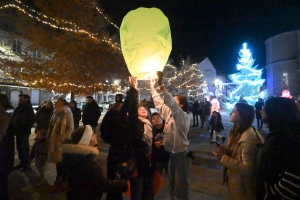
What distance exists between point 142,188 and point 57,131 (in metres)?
2.56

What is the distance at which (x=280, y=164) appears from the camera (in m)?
1.71

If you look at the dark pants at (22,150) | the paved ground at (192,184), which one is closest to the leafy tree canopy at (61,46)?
the dark pants at (22,150)

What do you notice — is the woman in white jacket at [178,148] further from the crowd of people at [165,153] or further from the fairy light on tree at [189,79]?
the fairy light on tree at [189,79]

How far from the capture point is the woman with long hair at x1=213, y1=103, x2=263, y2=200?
2225 mm

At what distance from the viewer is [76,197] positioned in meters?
2.25

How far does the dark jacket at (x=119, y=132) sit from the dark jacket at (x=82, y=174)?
0.39 metres

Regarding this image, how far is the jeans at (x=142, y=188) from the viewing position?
108 inches

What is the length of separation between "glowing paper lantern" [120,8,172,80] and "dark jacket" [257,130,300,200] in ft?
5.07

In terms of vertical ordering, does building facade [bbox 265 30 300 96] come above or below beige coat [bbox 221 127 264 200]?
above

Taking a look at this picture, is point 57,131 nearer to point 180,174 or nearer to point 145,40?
point 180,174

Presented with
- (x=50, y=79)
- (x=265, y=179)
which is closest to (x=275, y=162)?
(x=265, y=179)

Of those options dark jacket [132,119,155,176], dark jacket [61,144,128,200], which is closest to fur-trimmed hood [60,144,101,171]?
dark jacket [61,144,128,200]

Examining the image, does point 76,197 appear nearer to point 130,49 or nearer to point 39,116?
point 130,49

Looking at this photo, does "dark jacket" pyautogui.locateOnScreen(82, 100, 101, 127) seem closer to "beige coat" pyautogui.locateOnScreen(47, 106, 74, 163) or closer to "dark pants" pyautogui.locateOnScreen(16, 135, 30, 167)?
"dark pants" pyautogui.locateOnScreen(16, 135, 30, 167)
